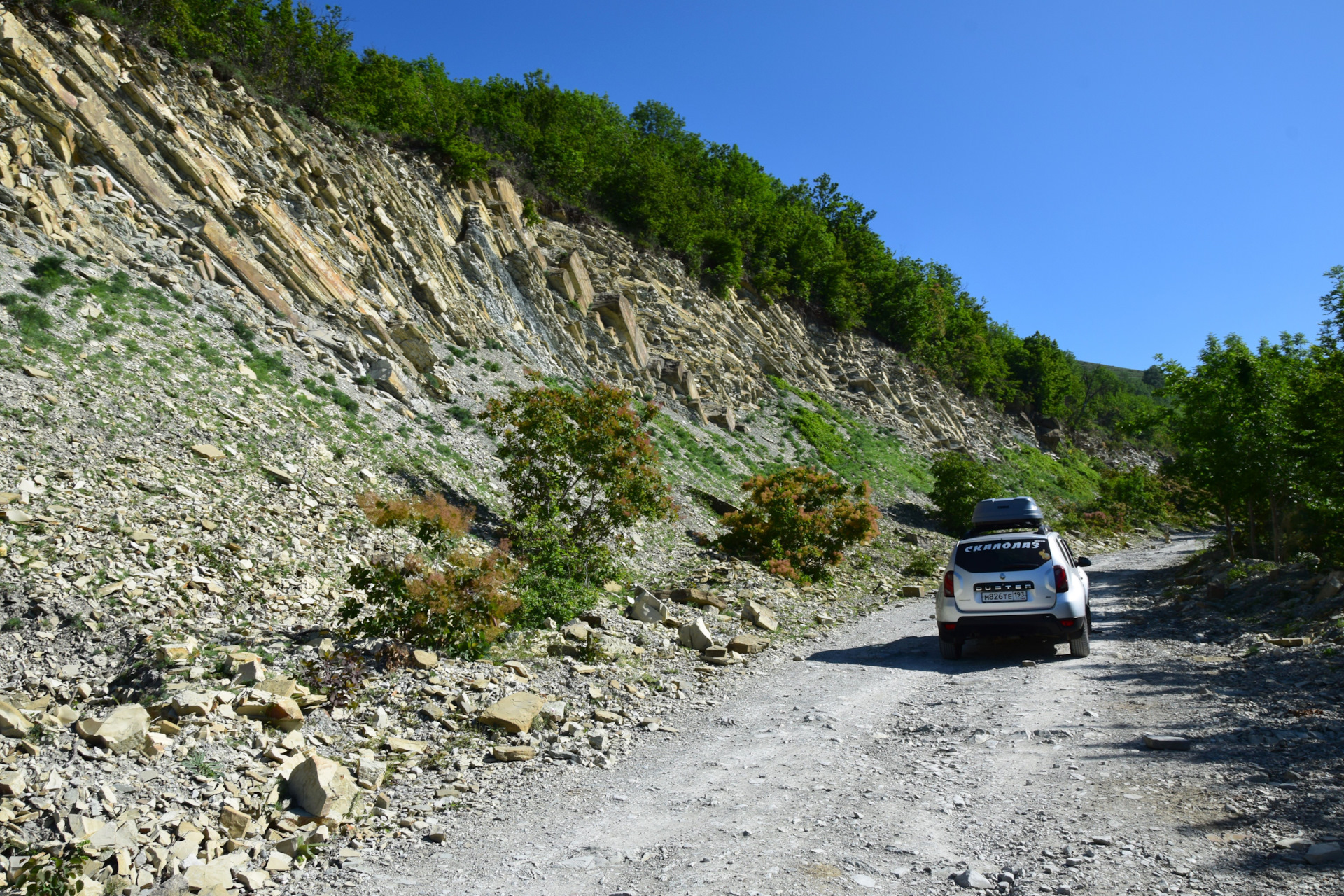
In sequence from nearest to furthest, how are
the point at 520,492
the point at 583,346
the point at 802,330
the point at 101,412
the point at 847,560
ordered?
1. the point at 101,412
2. the point at 520,492
3. the point at 847,560
4. the point at 583,346
5. the point at 802,330

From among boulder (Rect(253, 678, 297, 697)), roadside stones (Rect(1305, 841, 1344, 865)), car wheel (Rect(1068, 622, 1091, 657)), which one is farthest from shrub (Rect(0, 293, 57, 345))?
car wheel (Rect(1068, 622, 1091, 657))

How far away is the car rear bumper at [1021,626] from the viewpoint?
10.1m

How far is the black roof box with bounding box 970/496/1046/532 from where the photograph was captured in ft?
45.7

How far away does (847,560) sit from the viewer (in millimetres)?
21984

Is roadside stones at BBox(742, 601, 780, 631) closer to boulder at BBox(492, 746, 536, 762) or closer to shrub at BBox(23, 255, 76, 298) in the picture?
boulder at BBox(492, 746, 536, 762)

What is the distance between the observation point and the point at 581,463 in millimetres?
15125

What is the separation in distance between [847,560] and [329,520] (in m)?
14.7

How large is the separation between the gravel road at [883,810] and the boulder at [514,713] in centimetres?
73

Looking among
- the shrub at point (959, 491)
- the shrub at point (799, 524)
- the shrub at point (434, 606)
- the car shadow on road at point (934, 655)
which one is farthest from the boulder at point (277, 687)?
the shrub at point (959, 491)

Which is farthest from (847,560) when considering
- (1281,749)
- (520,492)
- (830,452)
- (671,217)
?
(671,217)

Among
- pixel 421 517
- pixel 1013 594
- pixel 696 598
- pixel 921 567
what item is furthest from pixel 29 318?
pixel 921 567

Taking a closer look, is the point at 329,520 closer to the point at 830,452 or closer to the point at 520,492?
the point at 520,492

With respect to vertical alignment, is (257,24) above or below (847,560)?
above

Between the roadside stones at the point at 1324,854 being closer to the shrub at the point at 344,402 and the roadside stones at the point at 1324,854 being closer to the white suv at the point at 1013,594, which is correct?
the white suv at the point at 1013,594
